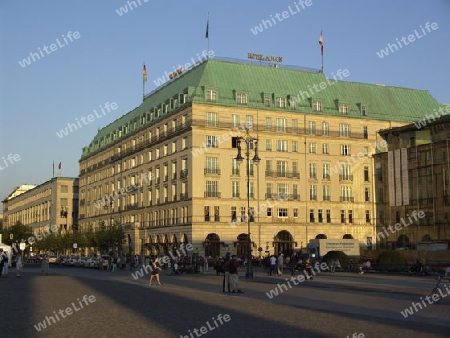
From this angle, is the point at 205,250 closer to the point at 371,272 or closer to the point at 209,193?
the point at 209,193

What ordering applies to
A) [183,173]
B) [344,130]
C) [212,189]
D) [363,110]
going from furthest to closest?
1. [363,110]
2. [344,130]
3. [183,173]
4. [212,189]

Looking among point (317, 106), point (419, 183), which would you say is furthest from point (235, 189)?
point (419, 183)

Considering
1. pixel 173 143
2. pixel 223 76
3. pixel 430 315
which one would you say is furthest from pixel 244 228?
pixel 430 315

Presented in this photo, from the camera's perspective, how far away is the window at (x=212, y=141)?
8356 centimetres

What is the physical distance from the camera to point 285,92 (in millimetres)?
90250

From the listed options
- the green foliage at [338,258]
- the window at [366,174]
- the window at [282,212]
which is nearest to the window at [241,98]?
the window at [282,212]

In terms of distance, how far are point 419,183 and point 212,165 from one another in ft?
88.9

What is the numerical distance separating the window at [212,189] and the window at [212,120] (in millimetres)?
7598

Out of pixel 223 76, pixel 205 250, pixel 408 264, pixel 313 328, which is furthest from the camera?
pixel 223 76

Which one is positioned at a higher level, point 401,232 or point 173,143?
point 173,143

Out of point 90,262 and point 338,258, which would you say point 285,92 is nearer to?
point 90,262

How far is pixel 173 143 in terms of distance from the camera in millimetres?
88688

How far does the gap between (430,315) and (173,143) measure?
229 ft

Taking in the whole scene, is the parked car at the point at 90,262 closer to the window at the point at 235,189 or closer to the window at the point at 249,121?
the window at the point at 235,189
